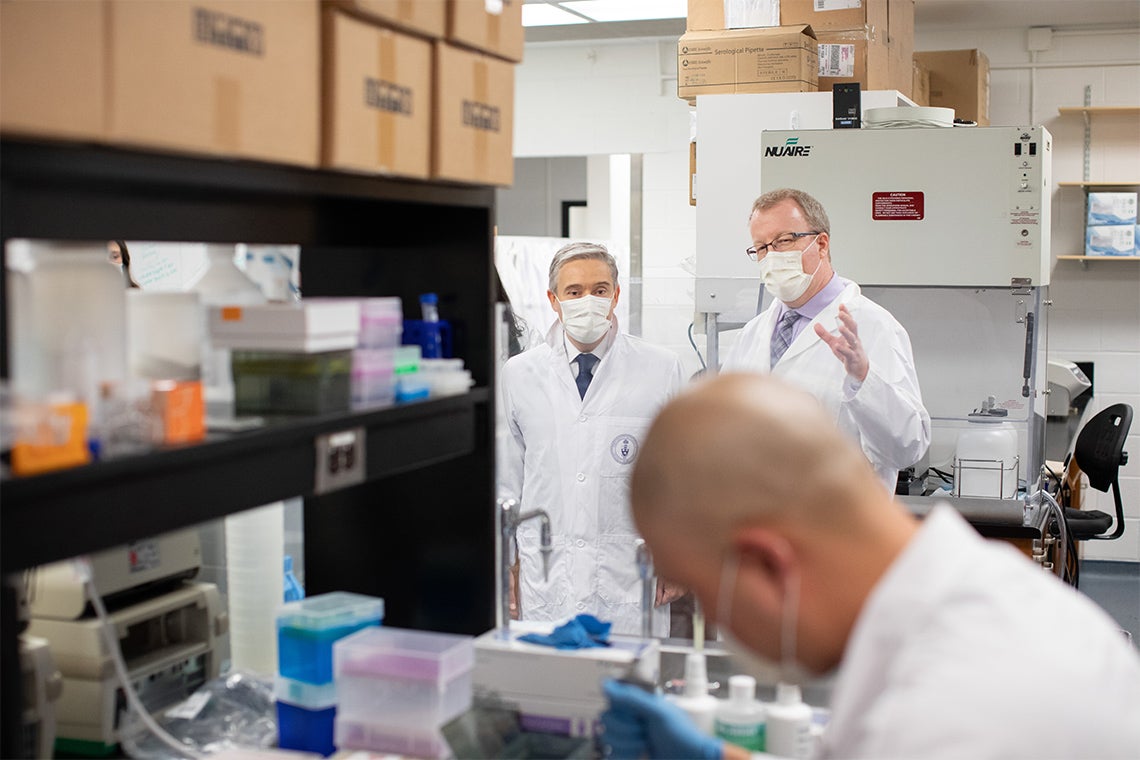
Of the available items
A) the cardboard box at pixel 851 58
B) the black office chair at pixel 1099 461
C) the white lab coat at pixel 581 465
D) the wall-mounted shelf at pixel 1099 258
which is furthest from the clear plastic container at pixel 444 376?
the wall-mounted shelf at pixel 1099 258

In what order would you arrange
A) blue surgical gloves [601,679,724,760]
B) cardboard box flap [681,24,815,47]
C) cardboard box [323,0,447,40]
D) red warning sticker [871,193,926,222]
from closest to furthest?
blue surgical gloves [601,679,724,760]
cardboard box [323,0,447,40]
red warning sticker [871,193,926,222]
cardboard box flap [681,24,815,47]

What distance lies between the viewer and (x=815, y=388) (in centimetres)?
316

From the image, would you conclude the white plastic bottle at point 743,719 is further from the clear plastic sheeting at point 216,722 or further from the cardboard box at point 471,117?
the cardboard box at point 471,117

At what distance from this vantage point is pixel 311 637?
1.66 metres

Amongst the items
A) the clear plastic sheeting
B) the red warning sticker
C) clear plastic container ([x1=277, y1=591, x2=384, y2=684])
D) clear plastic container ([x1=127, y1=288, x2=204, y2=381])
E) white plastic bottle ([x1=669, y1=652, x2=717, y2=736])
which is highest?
the red warning sticker

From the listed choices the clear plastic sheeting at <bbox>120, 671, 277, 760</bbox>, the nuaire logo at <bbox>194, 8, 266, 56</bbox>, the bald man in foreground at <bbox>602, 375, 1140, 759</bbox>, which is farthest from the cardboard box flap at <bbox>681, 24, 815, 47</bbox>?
the bald man in foreground at <bbox>602, 375, 1140, 759</bbox>

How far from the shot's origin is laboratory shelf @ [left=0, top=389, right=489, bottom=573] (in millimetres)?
1050

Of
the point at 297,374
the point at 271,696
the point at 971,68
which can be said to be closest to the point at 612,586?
the point at 271,696

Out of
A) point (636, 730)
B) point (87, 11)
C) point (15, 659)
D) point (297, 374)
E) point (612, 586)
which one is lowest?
point (612, 586)

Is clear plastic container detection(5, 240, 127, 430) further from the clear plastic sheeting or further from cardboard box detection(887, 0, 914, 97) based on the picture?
cardboard box detection(887, 0, 914, 97)

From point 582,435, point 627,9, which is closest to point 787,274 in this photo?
point 582,435

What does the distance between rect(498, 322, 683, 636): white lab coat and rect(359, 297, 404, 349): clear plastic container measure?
1.32m

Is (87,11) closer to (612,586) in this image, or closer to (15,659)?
(15,659)

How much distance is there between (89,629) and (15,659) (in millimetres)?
669
